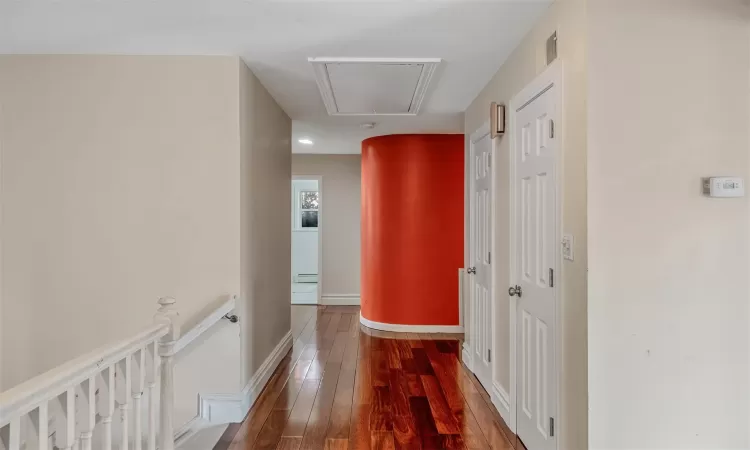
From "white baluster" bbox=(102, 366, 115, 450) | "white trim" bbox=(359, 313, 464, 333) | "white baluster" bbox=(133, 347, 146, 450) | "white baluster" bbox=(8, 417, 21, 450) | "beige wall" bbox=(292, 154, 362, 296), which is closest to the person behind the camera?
"white baluster" bbox=(8, 417, 21, 450)

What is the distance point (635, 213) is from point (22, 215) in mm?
3254

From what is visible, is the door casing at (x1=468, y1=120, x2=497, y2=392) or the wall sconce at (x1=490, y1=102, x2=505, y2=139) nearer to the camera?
the wall sconce at (x1=490, y1=102, x2=505, y2=139)

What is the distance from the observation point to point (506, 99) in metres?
2.79

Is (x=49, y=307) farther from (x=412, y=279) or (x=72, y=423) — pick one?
(x=412, y=279)

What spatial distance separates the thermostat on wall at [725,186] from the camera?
1.72 m

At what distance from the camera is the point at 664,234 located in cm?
175

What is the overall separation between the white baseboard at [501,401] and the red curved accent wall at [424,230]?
2092 mm

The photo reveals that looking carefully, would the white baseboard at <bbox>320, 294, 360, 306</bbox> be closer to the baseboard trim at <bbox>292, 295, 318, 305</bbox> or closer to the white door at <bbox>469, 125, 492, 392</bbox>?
the baseboard trim at <bbox>292, 295, 318, 305</bbox>

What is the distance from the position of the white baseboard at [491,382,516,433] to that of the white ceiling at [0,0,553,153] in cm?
208

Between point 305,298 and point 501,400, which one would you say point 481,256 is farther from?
point 305,298

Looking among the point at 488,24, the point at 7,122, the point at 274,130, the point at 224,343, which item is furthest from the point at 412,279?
the point at 7,122

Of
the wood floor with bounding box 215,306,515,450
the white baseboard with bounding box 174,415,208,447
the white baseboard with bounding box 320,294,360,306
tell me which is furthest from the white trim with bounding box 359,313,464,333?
the white baseboard with bounding box 174,415,208,447

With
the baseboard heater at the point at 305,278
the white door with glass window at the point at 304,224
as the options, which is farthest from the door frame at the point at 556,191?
the baseboard heater at the point at 305,278

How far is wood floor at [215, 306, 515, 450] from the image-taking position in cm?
252
